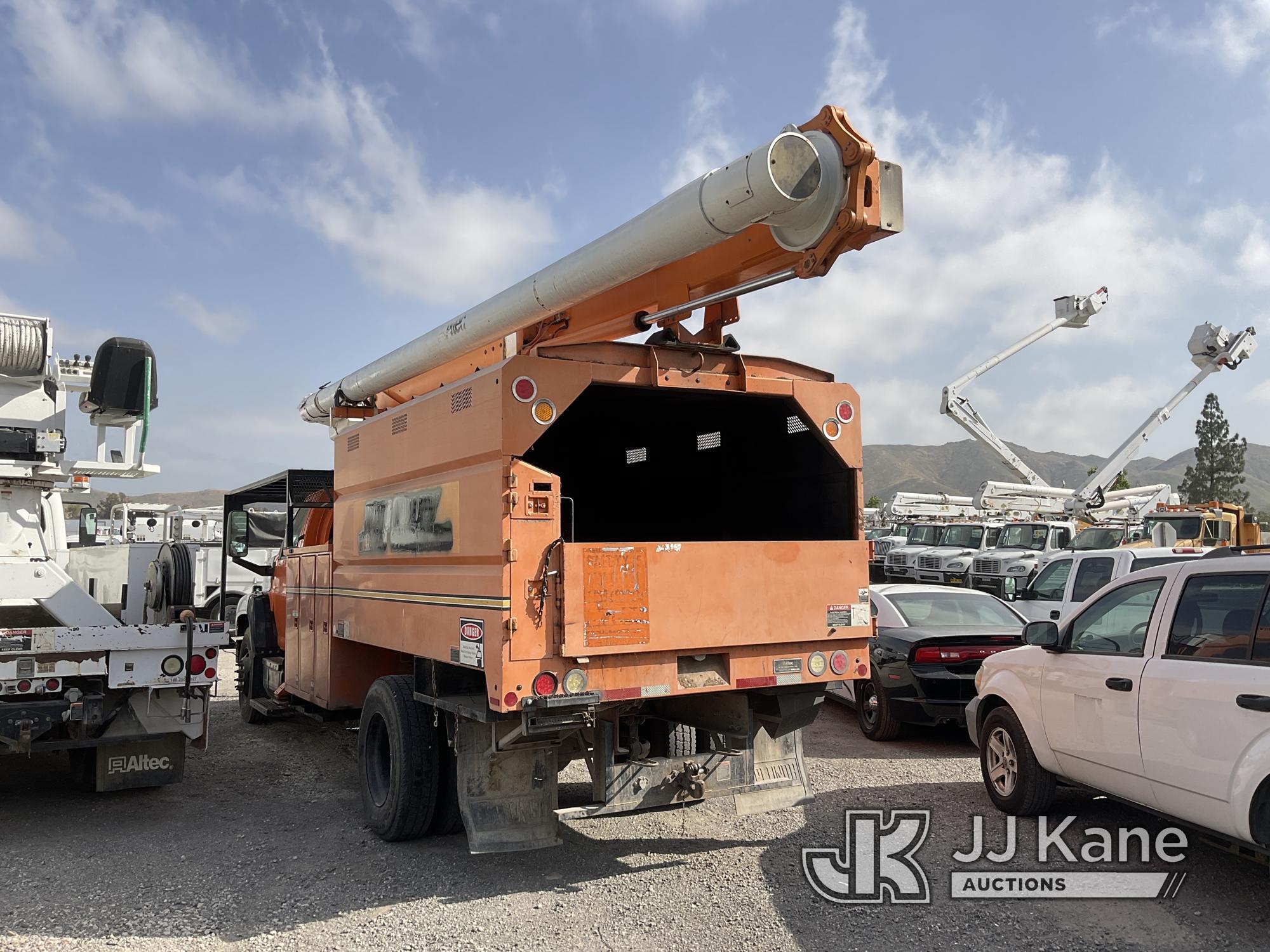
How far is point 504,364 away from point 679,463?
2850 mm

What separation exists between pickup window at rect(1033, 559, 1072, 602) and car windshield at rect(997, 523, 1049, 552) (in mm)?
11479

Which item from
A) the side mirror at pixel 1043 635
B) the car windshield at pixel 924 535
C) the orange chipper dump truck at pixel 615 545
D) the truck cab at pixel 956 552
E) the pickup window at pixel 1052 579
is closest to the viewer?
the orange chipper dump truck at pixel 615 545

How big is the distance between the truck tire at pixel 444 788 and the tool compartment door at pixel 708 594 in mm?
1618

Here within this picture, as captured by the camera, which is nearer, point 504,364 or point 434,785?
point 504,364

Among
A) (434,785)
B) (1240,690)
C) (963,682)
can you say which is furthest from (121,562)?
(1240,690)

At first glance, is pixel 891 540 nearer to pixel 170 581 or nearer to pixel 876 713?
pixel 876 713

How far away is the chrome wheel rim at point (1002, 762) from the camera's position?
656cm

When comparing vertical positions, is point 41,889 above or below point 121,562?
below

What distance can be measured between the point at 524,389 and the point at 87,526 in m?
7.15

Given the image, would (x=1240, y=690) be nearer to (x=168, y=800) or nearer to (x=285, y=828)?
(x=285, y=828)

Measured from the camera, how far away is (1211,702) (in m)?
4.79

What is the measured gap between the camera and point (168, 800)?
7.38 meters

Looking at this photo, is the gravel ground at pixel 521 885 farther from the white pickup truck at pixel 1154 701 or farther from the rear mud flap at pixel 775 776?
the white pickup truck at pixel 1154 701

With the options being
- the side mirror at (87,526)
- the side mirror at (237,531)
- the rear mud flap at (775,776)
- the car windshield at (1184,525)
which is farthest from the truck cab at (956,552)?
A: the side mirror at (87,526)
